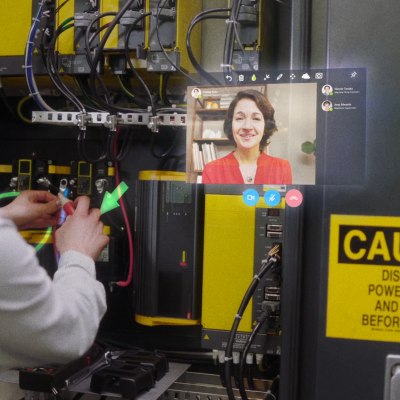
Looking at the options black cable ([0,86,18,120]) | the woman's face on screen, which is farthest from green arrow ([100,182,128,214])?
the woman's face on screen

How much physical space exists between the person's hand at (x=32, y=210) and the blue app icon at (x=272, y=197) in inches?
31.5

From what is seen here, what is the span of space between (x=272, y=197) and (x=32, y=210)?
84 centimetres

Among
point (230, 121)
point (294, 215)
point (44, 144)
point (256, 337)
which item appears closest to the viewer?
point (294, 215)

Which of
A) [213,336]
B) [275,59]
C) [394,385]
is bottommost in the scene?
[213,336]

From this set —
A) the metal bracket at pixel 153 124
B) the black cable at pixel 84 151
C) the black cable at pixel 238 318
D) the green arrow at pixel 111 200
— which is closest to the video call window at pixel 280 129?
the black cable at pixel 238 318

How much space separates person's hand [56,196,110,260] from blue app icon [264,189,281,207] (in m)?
0.45

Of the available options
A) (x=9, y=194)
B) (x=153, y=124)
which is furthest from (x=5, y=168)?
(x=153, y=124)

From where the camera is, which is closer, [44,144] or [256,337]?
[256,337]

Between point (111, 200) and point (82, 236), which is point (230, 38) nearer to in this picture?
point (82, 236)

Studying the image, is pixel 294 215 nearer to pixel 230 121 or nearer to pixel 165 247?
pixel 230 121

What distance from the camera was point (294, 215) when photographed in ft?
3.30

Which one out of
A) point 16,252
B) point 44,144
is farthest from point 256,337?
point 44,144

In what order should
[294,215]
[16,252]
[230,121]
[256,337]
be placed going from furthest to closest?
[256,337], [230,121], [294,215], [16,252]

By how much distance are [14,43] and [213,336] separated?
1.39m
